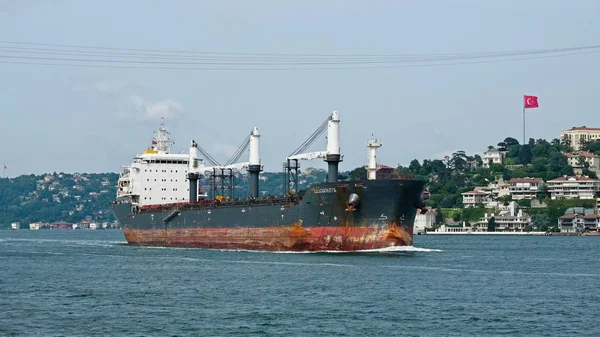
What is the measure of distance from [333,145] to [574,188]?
381 feet

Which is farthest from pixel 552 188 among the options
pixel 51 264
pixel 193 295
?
pixel 193 295

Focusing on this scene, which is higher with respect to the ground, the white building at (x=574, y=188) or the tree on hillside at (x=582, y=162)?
the tree on hillside at (x=582, y=162)

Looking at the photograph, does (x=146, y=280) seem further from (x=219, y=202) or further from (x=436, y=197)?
(x=436, y=197)

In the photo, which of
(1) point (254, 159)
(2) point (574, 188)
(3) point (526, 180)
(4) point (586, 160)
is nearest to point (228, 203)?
(1) point (254, 159)

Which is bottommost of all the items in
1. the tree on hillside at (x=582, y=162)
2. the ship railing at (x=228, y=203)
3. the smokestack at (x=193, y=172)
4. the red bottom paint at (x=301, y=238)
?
the red bottom paint at (x=301, y=238)

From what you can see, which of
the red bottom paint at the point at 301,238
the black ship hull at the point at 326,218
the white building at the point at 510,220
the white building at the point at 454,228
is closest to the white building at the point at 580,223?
the white building at the point at 510,220

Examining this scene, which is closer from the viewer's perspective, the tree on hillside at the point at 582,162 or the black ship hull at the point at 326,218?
the black ship hull at the point at 326,218

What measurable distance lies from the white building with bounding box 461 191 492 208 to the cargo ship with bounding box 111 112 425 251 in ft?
327

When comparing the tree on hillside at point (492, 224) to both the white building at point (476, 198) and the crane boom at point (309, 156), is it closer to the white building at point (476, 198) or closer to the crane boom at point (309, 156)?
the white building at point (476, 198)

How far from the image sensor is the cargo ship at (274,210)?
58219 mm

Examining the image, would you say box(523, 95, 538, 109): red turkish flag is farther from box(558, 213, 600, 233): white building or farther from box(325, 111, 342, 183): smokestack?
box(325, 111, 342, 183): smokestack

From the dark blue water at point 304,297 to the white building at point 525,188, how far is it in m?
119

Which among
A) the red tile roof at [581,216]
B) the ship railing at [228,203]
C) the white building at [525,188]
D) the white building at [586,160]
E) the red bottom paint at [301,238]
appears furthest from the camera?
the white building at [586,160]

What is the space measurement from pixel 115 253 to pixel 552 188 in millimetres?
116946
